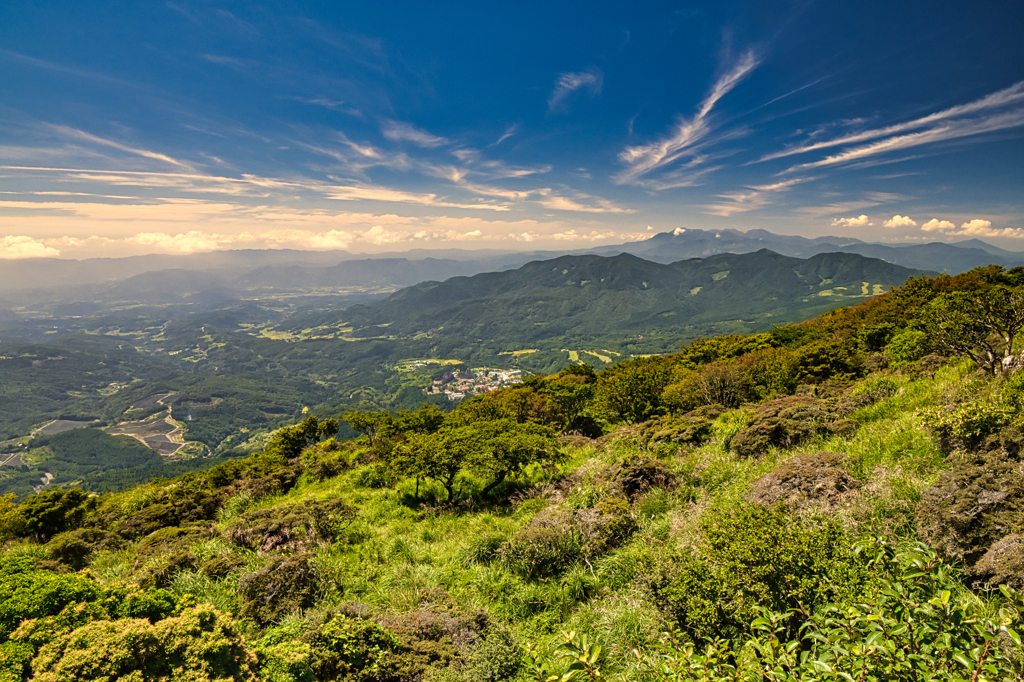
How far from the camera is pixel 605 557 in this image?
34.9 feet

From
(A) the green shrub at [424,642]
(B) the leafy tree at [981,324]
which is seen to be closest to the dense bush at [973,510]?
(B) the leafy tree at [981,324]

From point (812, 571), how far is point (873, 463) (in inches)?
236

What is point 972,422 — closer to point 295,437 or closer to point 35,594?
point 35,594

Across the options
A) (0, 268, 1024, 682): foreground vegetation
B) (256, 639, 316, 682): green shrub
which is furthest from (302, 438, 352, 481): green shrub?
(256, 639, 316, 682): green shrub

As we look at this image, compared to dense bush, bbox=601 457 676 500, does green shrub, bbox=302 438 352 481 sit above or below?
below

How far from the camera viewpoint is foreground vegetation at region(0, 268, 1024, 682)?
4.30m

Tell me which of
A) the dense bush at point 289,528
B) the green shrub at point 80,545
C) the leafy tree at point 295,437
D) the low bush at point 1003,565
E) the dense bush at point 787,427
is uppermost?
the low bush at point 1003,565

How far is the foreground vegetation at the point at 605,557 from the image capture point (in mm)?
4305

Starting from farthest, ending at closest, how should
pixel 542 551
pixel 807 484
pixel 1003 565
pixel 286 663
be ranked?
pixel 542 551 → pixel 807 484 → pixel 286 663 → pixel 1003 565

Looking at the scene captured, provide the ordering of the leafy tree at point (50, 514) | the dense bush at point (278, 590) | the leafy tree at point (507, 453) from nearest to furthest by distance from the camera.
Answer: the dense bush at point (278, 590), the leafy tree at point (507, 453), the leafy tree at point (50, 514)

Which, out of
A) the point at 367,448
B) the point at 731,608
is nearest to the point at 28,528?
the point at 367,448

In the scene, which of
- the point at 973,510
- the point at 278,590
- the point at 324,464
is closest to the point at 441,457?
the point at 278,590

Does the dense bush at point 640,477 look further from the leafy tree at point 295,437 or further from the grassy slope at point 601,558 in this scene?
the leafy tree at point 295,437

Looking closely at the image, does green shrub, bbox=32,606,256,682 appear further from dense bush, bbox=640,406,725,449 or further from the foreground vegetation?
dense bush, bbox=640,406,725,449
